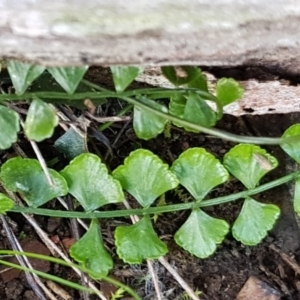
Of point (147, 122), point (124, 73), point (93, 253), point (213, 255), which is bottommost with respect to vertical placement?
point (213, 255)

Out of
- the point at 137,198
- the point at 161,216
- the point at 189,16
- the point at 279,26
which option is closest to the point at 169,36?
the point at 189,16

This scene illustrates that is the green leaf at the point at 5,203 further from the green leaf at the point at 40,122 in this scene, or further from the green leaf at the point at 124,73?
the green leaf at the point at 124,73

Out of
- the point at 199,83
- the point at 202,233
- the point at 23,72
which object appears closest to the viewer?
the point at 23,72

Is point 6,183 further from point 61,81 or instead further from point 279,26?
point 279,26

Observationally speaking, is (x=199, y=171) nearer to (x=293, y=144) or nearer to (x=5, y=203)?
(x=293, y=144)

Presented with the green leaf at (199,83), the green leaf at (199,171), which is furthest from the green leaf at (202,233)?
the green leaf at (199,83)

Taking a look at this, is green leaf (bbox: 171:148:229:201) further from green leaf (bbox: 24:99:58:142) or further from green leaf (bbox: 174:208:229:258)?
green leaf (bbox: 24:99:58:142)

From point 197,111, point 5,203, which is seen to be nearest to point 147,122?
point 197,111
